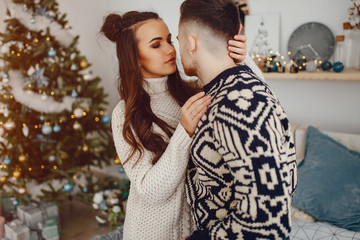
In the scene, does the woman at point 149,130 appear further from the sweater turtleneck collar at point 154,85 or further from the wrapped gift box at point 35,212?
the wrapped gift box at point 35,212

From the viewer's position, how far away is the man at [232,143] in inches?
27.3

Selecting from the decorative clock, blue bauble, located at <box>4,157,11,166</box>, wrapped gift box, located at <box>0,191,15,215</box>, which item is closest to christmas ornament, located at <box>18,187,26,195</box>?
blue bauble, located at <box>4,157,11,166</box>

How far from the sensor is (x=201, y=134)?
0.84 meters

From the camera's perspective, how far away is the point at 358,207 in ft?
5.08

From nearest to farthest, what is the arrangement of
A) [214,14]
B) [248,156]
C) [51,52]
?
[248,156]
[214,14]
[51,52]

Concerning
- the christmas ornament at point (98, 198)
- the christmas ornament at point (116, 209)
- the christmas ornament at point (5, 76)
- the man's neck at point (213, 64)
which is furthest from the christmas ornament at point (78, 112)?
the man's neck at point (213, 64)

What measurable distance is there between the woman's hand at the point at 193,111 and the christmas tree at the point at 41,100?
180 cm

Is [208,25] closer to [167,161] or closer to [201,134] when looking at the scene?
[201,134]

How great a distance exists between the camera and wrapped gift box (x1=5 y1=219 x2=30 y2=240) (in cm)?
241

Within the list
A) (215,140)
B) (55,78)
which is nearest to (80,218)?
(55,78)

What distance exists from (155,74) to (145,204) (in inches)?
22.7

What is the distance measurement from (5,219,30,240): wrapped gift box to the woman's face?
2046mm

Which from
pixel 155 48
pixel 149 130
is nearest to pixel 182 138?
pixel 149 130

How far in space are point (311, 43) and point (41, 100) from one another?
2.20m
